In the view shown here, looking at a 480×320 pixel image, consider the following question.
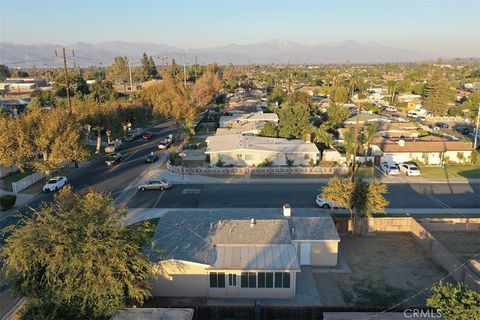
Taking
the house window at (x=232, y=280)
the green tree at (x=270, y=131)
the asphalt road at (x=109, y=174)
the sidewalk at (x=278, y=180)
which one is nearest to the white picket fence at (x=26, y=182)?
the asphalt road at (x=109, y=174)

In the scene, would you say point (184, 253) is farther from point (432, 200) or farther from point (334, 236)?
point (432, 200)

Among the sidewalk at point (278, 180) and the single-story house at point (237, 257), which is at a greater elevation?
the single-story house at point (237, 257)

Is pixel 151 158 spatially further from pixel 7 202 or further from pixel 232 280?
pixel 232 280

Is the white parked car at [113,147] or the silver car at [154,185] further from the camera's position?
the white parked car at [113,147]

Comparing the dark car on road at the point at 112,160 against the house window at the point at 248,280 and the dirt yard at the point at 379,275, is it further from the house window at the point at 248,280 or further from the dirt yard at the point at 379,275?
the house window at the point at 248,280

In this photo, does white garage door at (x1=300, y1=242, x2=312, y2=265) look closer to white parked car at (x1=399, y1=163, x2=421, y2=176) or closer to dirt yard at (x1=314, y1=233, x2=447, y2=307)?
dirt yard at (x1=314, y1=233, x2=447, y2=307)

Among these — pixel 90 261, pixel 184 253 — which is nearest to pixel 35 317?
pixel 90 261
